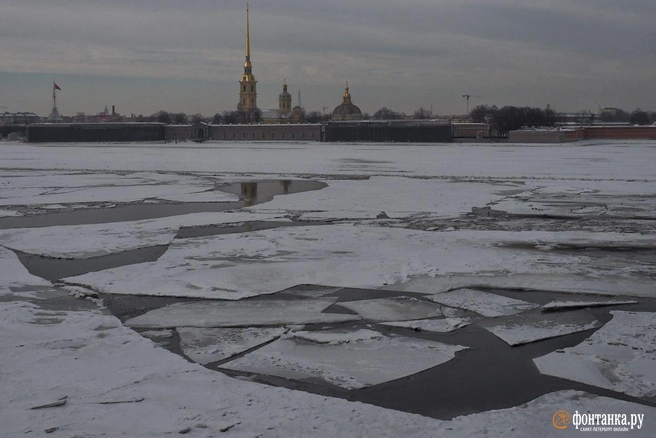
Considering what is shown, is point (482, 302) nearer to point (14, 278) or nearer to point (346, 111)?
point (14, 278)

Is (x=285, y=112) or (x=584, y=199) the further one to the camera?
(x=285, y=112)

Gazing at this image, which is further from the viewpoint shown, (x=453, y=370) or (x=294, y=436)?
(x=453, y=370)

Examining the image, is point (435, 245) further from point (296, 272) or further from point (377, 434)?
point (377, 434)

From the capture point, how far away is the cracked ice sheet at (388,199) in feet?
51.8

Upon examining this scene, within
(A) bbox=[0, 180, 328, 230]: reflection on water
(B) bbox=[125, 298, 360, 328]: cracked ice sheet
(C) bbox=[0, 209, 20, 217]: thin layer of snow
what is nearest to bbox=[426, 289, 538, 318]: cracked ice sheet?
(B) bbox=[125, 298, 360, 328]: cracked ice sheet

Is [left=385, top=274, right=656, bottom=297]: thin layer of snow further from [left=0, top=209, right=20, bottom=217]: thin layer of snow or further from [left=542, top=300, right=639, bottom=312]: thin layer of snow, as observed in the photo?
[left=0, top=209, right=20, bottom=217]: thin layer of snow

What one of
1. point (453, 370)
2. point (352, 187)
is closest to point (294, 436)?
point (453, 370)

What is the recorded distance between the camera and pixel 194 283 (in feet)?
29.3

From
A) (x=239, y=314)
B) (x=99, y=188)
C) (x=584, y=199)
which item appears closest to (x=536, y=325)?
(x=239, y=314)

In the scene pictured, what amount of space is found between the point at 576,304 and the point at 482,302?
3.47 feet

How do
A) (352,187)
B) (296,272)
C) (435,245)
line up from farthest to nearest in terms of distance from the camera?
(352,187) < (435,245) < (296,272)

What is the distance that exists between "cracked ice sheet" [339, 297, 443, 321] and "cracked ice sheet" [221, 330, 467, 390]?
0.61 m

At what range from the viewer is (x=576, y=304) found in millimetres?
7969

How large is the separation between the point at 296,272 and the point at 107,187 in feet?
47.3
